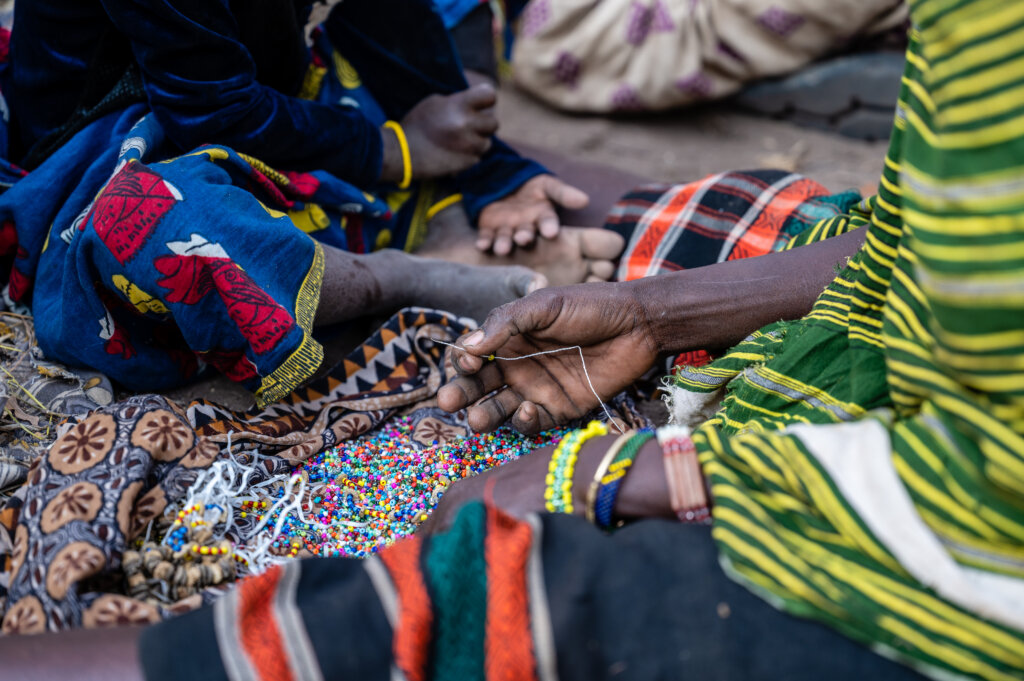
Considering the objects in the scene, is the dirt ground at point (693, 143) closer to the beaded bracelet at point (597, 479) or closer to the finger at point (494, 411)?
the finger at point (494, 411)

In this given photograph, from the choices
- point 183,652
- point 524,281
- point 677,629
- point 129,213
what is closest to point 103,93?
point 129,213

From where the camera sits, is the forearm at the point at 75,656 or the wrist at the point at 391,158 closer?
the forearm at the point at 75,656

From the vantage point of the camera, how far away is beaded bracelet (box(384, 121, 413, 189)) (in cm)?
229

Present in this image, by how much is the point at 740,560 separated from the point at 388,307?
1.31 m

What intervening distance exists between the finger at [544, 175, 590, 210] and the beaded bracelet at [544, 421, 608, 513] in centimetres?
134

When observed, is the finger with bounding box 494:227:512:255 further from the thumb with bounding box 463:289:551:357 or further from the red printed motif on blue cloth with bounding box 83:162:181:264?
the red printed motif on blue cloth with bounding box 83:162:181:264

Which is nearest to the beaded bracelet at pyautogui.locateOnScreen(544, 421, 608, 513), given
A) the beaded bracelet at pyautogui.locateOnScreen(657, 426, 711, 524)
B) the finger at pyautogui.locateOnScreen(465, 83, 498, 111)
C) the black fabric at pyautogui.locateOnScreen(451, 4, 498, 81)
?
the beaded bracelet at pyautogui.locateOnScreen(657, 426, 711, 524)

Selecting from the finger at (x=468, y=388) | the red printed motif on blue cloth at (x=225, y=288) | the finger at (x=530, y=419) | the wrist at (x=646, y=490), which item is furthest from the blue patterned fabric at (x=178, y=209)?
the wrist at (x=646, y=490)

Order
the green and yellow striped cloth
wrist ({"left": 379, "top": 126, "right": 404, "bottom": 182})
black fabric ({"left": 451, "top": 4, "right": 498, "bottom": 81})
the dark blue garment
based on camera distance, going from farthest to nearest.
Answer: black fabric ({"left": 451, "top": 4, "right": 498, "bottom": 81}), wrist ({"left": 379, "top": 126, "right": 404, "bottom": 182}), the dark blue garment, the green and yellow striped cloth

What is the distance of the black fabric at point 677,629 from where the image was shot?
0.91 meters

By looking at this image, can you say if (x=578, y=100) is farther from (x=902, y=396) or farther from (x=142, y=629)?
(x=142, y=629)

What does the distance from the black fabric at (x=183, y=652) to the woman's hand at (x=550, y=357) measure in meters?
0.71

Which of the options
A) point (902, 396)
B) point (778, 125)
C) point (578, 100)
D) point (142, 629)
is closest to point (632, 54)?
point (578, 100)

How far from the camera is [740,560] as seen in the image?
951mm
